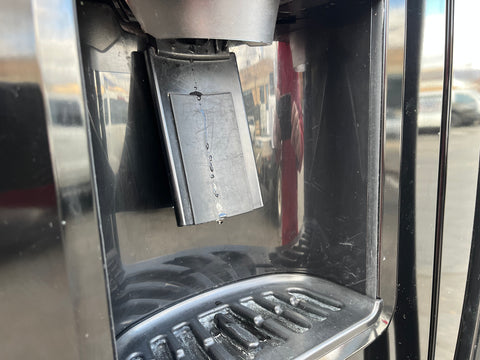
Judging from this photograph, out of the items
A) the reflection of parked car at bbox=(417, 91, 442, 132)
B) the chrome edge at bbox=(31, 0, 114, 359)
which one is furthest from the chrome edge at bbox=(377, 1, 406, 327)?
the chrome edge at bbox=(31, 0, 114, 359)

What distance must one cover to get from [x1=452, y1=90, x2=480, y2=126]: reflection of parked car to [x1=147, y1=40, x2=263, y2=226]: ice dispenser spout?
34 cm

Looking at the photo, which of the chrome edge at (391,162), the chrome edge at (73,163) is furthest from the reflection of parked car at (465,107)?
the chrome edge at (73,163)

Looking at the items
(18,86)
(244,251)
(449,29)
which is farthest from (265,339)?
(449,29)

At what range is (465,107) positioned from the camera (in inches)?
22.0

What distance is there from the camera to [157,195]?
53cm

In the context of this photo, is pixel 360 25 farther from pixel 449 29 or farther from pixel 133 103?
pixel 133 103

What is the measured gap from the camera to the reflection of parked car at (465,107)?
549mm

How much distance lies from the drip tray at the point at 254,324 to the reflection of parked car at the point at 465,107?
33 cm

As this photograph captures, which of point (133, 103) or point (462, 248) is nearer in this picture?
point (133, 103)

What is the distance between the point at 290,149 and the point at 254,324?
326 mm

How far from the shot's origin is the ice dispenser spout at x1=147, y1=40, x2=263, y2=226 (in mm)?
473

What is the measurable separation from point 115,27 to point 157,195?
24cm

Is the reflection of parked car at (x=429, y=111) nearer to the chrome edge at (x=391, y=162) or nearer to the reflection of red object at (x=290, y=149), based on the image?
the chrome edge at (x=391, y=162)

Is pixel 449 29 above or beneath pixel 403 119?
above
